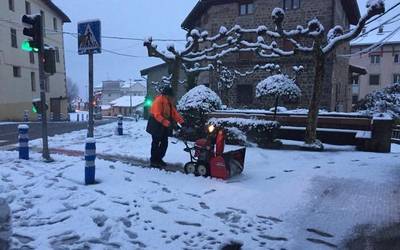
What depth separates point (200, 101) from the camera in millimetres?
15109

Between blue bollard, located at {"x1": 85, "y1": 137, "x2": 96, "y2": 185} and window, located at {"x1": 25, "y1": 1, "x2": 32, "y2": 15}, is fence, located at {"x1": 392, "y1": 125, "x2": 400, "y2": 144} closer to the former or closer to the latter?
blue bollard, located at {"x1": 85, "y1": 137, "x2": 96, "y2": 185}

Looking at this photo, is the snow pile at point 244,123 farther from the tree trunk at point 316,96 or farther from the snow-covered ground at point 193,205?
the snow-covered ground at point 193,205

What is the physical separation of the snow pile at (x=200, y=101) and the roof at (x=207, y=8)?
1447cm

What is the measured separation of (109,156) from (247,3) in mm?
19941

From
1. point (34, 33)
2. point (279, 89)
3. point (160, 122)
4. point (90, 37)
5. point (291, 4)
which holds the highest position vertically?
point (291, 4)

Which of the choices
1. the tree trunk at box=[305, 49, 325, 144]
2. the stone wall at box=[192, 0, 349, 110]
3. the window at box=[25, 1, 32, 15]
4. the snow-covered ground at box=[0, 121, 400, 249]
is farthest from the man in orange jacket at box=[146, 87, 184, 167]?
the window at box=[25, 1, 32, 15]

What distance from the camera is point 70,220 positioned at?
5316 millimetres

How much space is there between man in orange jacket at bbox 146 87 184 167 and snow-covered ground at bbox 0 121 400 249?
0.62 meters

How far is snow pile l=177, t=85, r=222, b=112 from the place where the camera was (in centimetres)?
1501

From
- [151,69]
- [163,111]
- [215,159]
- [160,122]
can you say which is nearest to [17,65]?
[151,69]

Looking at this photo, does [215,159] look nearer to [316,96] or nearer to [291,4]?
[316,96]

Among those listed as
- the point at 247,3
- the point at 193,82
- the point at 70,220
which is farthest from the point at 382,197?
the point at 247,3

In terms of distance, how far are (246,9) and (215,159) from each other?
71.5ft

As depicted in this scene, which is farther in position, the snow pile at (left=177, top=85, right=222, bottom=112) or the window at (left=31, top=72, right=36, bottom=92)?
the window at (left=31, top=72, right=36, bottom=92)
